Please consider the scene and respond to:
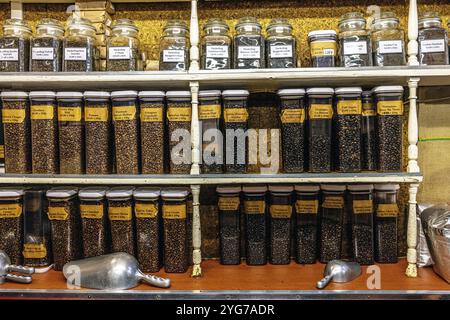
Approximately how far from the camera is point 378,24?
1636 millimetres

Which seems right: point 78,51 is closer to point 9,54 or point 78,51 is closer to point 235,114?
point 9,54

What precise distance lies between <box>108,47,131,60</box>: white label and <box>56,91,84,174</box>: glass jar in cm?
20

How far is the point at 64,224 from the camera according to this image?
1.65m

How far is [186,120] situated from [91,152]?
409 millimetres

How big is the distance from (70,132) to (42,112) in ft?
0.45

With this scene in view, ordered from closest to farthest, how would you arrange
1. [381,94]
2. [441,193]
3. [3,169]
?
[381,94] → [3,169] → [441,193]

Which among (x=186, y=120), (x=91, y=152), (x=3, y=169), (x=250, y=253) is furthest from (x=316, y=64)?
(x=3, y=169)

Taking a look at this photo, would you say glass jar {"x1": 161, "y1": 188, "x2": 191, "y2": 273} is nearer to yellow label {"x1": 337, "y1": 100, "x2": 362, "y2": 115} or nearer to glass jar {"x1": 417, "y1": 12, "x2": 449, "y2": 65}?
yellow label {"x1": 337, "y1": 100, "x2": 362, "y2": 115}

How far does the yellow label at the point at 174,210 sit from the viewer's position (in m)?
1.60

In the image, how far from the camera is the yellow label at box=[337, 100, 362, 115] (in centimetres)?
159

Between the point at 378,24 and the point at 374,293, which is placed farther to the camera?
the point at 378,24

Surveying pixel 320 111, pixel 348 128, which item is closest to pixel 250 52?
pixel 320 111

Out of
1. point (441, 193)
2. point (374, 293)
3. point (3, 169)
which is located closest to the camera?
point (374, 293)

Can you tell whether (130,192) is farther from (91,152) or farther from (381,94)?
(381,94)
